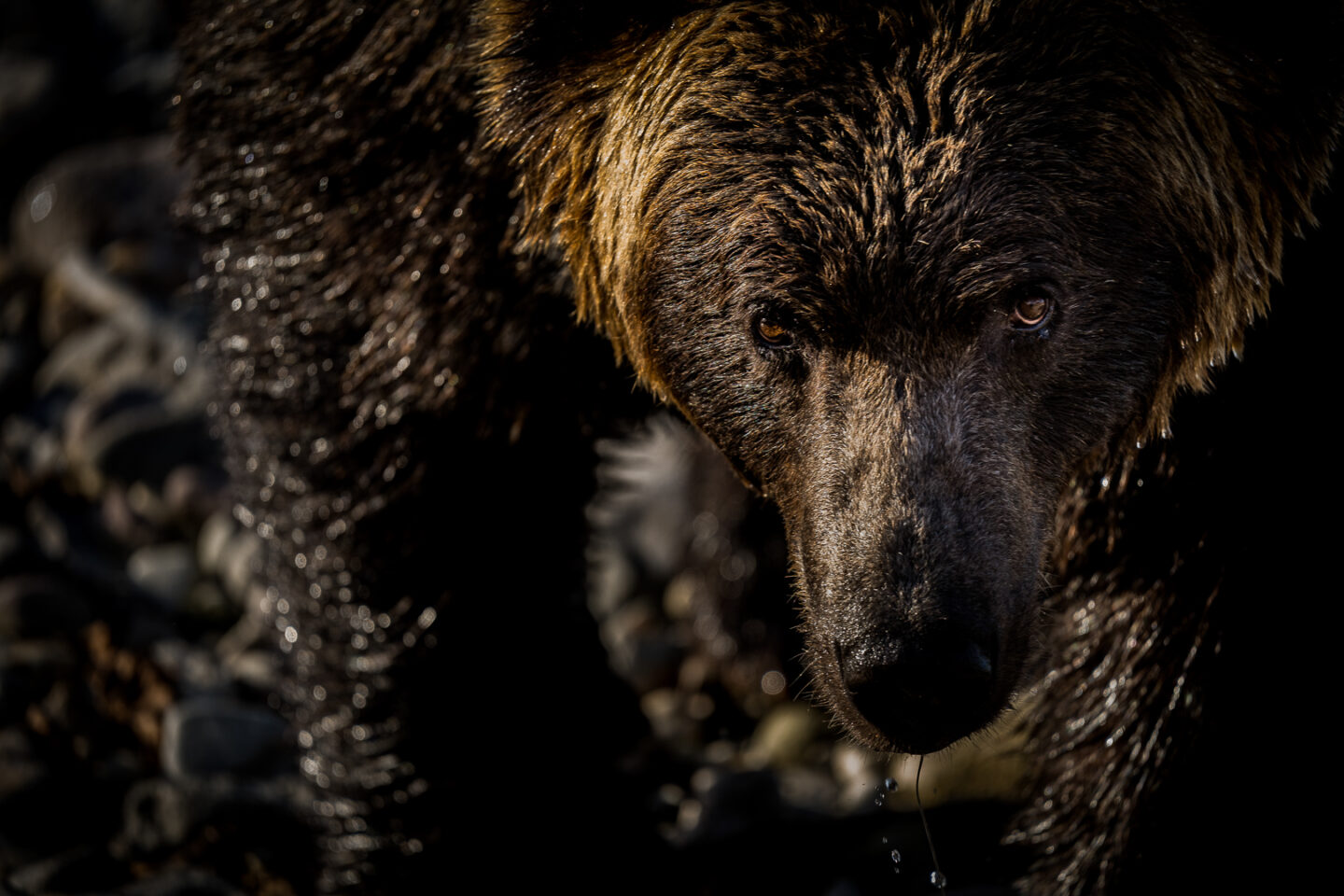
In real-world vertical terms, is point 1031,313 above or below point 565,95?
below

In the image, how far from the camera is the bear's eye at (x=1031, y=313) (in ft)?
7.98

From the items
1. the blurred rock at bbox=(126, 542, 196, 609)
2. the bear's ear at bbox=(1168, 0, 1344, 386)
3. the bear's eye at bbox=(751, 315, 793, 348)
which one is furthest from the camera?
the blurred rock at bbox=(126, 542, 196, 609)

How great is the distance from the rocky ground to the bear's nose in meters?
0.88

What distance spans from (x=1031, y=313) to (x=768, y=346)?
0.49 meters

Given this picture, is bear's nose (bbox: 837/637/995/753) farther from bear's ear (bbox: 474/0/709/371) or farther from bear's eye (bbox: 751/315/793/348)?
bear's ear (bbox: 474/0/709/371)

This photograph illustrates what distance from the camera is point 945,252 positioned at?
2.36 m

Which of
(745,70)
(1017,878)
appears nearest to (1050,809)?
(1017,878)

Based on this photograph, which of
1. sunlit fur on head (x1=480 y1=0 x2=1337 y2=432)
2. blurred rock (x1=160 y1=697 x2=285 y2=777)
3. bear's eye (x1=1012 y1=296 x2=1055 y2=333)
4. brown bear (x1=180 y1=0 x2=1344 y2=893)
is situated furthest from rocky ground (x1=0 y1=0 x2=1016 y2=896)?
bear's eye (x1=1012 y1=296 x2=1055 y2=333)

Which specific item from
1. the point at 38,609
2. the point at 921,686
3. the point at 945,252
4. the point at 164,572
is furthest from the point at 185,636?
the point at 945,252

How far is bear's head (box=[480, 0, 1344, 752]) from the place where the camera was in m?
2.37

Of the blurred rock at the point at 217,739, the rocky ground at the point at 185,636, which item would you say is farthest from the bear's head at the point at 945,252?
the blurred rock at the point at 217,739

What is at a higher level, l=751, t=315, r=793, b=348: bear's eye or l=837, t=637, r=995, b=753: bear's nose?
l=751, t=315, r=793, b=348: bear's eye

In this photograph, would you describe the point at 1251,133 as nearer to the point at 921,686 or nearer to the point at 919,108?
the point at 919,108

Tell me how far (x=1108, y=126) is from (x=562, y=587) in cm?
187
